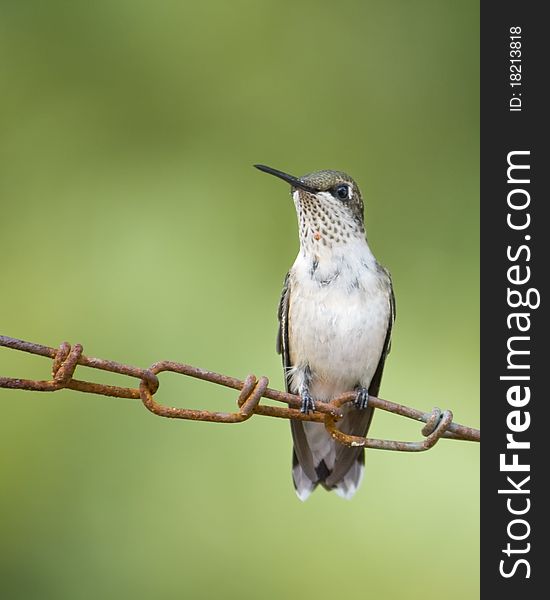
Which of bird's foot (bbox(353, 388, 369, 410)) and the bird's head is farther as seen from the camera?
the bird's head

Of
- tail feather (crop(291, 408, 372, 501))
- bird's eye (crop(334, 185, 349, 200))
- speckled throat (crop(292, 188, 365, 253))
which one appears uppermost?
bird's eye (crop(334, 185, 349, 200))

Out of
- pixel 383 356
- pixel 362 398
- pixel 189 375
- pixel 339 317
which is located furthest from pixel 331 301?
pixel 189 375

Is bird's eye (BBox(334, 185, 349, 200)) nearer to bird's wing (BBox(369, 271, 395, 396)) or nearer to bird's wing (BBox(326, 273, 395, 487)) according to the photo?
bird's wing (BBox(369, 271, 395, 396))

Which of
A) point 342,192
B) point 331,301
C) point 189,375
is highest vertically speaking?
point 342,192

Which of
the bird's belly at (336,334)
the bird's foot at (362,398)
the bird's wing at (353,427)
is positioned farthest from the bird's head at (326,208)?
the bird's foot at (362,398)

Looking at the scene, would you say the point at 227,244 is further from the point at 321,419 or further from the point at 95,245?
the point at 321,419

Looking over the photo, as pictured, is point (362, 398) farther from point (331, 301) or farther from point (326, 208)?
point (326, 208)

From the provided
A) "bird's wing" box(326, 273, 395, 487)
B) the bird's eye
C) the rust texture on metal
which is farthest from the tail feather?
the rust texture on metal

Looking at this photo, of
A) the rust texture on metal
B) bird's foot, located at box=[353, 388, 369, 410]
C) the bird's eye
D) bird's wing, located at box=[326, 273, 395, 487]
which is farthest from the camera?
bird's wing, located at box=[326, 273, 395, 487]
